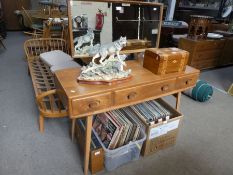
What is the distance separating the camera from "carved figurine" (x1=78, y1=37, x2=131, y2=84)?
3.65 ft

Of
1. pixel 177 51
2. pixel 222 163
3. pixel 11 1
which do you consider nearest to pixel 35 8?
pixel 11 1

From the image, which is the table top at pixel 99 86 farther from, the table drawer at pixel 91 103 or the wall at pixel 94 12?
the wall at pixel 94 12

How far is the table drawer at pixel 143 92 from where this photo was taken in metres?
1.12

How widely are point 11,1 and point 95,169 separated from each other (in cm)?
608

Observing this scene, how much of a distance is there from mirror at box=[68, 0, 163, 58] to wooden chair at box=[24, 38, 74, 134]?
42 cm

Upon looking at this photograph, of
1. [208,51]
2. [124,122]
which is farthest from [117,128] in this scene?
[208,51]

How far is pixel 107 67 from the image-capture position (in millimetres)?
1199

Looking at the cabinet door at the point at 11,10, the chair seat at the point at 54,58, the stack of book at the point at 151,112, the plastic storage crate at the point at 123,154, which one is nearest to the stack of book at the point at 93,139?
the plastic storage crate at the point at 123,154

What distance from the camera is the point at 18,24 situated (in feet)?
19.6

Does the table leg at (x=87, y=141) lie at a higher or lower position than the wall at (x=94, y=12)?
lower

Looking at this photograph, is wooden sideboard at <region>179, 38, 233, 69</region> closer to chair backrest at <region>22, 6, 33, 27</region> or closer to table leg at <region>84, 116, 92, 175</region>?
table leg at <region>84, 116, 92, 175</region>

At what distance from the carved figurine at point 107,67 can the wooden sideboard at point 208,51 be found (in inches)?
86.5

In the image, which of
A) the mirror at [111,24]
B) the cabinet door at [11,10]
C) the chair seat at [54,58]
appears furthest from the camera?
the cabinet door at [11,10]

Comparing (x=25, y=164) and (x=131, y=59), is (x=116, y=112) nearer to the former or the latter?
(x=131, y=59)
